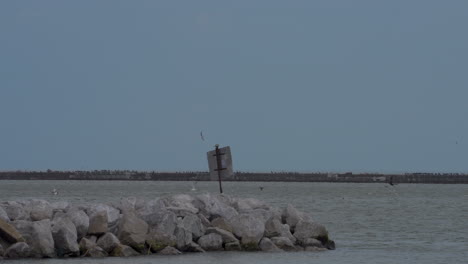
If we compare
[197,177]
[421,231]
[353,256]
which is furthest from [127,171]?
[353,256]

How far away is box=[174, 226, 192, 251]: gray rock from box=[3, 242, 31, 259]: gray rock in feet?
11.1

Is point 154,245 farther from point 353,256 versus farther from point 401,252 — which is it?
point 401,252

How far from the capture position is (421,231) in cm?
3225

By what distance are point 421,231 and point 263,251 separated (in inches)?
484

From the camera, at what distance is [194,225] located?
20953 millimetres

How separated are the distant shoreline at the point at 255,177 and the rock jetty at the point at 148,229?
98617 millimetres

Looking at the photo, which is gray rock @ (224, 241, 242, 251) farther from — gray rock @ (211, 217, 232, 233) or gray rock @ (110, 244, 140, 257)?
gray rock @ (110, 244, 140, 257)

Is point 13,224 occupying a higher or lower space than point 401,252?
higher

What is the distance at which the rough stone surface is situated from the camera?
21.2m

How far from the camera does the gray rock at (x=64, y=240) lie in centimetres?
1936

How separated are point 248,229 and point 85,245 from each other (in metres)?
3.80

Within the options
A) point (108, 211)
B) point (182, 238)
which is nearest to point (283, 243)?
point (182, 238)

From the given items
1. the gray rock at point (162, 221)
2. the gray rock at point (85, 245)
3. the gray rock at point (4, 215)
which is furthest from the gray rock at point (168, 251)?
the gray rock at point (4, 215)

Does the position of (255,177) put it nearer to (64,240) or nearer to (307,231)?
(307,231)
